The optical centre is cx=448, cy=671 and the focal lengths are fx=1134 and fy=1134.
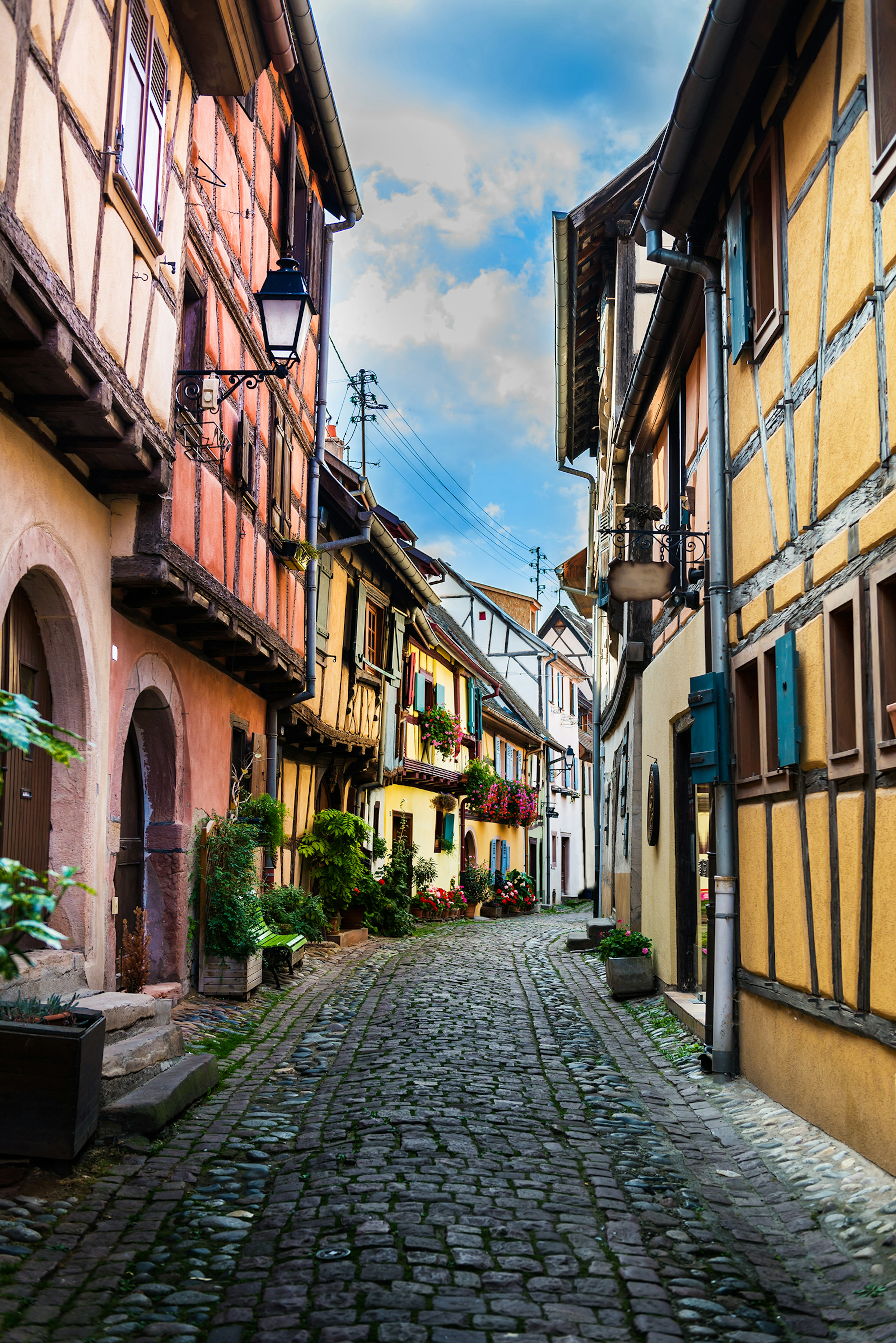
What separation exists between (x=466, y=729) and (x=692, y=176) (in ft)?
59.3

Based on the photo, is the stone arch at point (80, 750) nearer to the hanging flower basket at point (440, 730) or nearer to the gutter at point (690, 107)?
the gutter at point (690, 107)

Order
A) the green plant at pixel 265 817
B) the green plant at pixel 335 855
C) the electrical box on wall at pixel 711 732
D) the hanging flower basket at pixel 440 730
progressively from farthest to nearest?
1. the hanging flower basket at pixel 440 730
2. the green plant at pixel 335 855
3. the green plant at pixel 265 817
4. the electrical box on wall at pixel 711 732

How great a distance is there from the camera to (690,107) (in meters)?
6.25

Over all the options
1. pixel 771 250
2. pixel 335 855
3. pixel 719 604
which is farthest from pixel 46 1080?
pixel 335 855

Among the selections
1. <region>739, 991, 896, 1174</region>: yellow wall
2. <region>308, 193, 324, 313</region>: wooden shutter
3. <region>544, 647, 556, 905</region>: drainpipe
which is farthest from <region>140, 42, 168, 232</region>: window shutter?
<region>544, 647, 556, 905</region>: drainpipe

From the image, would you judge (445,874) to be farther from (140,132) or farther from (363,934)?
(140,132)

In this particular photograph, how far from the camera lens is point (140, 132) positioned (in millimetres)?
6156

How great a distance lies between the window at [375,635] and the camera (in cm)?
1627

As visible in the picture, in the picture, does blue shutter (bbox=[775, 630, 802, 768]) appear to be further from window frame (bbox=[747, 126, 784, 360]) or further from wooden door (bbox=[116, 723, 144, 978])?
wooden door (bbox=[116, 723, 144, 978])

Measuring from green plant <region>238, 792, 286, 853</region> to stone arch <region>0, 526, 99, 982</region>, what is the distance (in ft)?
11.9

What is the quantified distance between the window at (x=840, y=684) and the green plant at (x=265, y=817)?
6.12 meters

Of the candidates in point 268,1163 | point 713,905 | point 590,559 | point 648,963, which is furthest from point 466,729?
point 268,1163

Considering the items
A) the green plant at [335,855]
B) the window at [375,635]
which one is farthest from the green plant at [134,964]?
the window at [375,635]

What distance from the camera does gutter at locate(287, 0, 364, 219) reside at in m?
9.33
